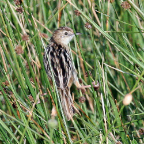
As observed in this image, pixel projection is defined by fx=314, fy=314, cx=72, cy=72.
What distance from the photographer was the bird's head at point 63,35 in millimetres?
4535

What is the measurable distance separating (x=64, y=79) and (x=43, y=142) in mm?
815

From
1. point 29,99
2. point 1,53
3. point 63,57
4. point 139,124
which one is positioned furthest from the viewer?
point 139,124

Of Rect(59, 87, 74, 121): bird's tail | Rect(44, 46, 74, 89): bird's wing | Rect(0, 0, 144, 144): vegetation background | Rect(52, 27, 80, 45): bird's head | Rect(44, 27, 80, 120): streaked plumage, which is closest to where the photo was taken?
Rect(0, 0, 144, 144): vegetation background

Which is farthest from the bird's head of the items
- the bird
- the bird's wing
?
the bird's wing

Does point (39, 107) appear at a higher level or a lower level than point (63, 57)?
lower

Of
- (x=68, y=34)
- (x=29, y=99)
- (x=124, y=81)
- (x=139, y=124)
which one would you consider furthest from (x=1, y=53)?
(x=139, y=124)

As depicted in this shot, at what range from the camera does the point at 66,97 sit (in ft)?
11.6

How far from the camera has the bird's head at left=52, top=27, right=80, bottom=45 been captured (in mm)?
4535

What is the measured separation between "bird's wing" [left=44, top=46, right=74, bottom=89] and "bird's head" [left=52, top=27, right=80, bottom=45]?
480 millimetres

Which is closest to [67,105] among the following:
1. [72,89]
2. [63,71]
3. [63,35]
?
[63,71]

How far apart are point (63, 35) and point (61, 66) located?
897 millimetres

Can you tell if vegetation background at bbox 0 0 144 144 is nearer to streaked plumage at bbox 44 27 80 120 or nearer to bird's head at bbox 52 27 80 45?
streaked plumage at bbox 44 27 80 120

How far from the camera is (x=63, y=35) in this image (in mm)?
4594

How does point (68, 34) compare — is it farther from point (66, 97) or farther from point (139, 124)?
point (139, 124)
